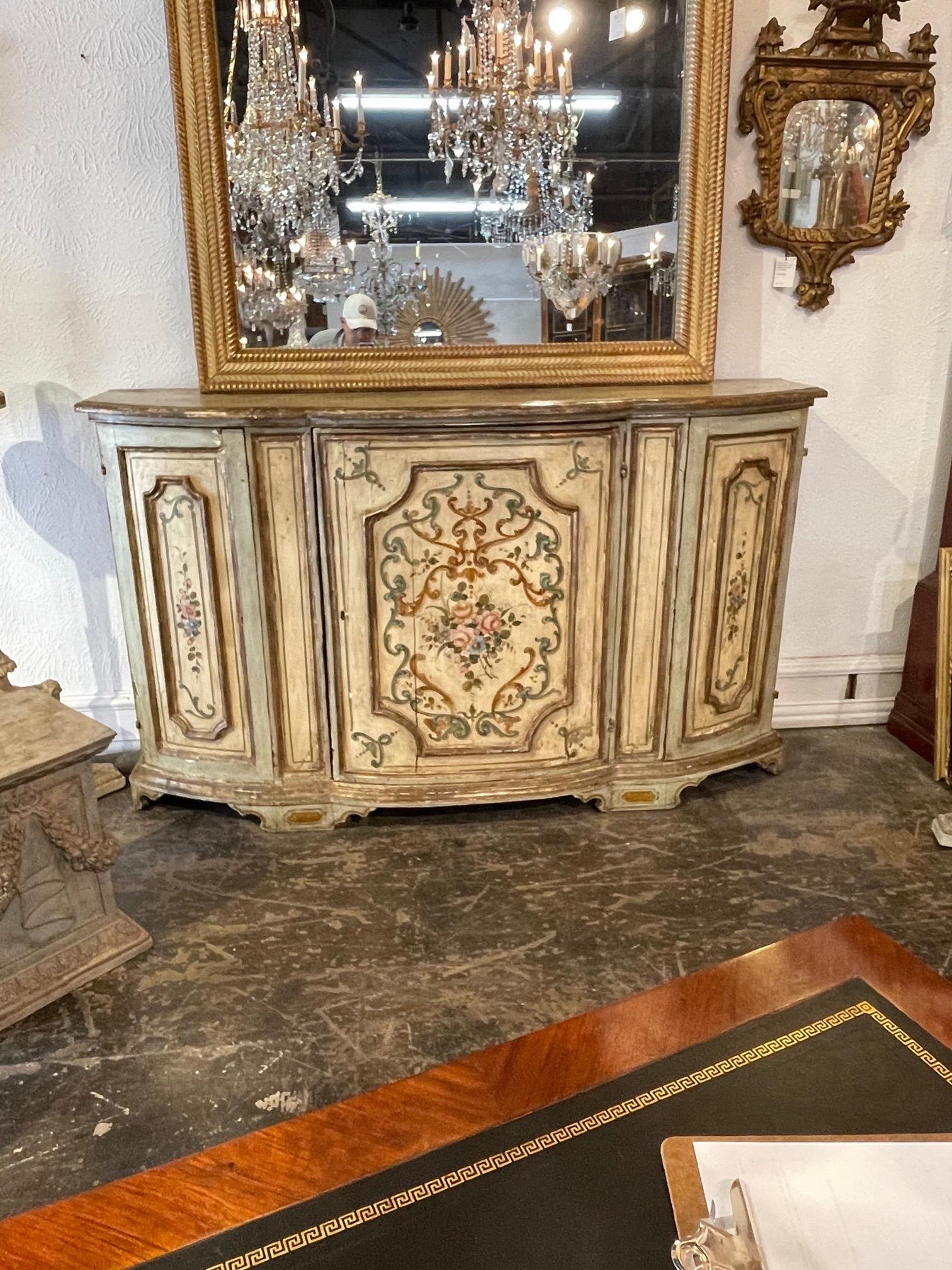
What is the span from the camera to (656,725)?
2.62 m

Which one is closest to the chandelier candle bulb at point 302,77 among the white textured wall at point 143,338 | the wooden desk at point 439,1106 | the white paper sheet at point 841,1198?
the white textured wall at point 143,338

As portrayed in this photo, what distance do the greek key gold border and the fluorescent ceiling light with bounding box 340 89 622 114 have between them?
7.69ft

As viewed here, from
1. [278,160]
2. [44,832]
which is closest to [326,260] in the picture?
[278,160]

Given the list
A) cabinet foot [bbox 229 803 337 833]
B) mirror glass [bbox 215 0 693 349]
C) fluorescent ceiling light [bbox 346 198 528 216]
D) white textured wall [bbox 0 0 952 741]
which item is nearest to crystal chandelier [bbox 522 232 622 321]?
mirror glass [bbox 215 0 693 349]

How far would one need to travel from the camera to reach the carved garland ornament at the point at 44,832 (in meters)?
1.87

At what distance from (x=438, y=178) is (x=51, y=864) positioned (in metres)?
1.94

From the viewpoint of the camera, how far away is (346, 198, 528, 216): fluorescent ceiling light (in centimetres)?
247

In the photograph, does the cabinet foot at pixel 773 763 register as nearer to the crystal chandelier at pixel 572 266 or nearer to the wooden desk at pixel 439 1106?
the crystal chandelier at pixel 572 266

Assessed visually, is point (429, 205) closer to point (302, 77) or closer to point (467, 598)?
point (302, 77)

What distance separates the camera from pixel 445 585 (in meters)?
2.39

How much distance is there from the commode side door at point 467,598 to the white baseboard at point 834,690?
90 centimetres

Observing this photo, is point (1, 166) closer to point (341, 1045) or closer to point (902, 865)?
point (341, 1045)

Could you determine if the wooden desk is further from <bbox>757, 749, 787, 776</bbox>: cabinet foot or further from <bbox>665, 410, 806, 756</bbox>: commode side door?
<bbox>757, 749, 787, 776</bbox>: cabinet foot

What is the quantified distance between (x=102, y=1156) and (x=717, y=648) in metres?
1.87
